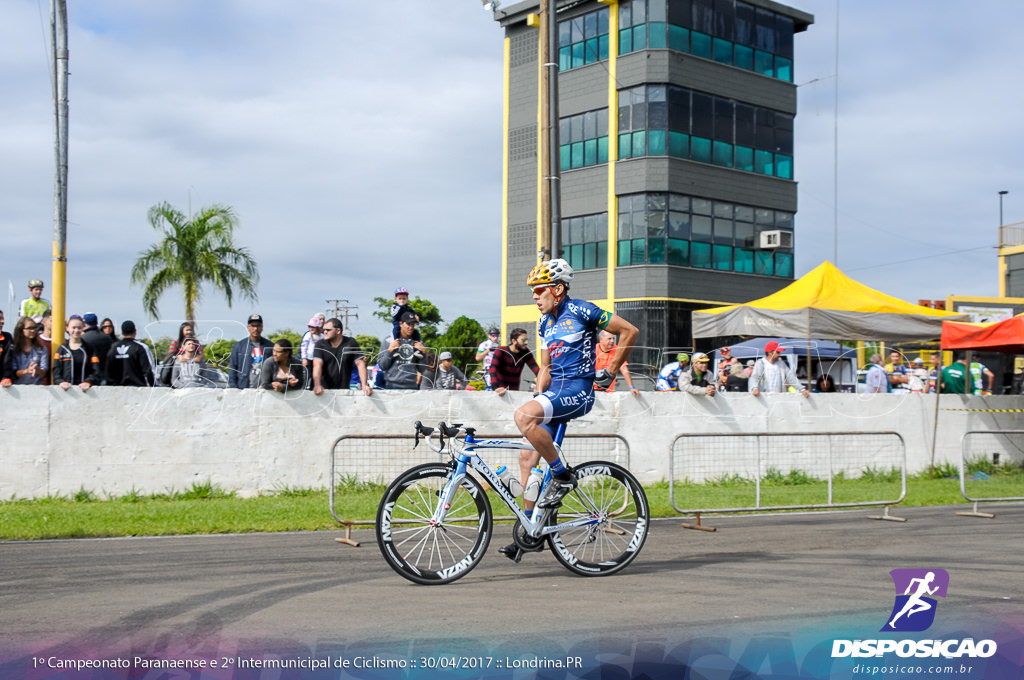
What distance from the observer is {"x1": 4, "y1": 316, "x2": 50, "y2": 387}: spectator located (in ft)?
38.3

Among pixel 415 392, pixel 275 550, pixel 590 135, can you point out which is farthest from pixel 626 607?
pixel 590 135

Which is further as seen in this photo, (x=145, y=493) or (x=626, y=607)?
(x=145, y=493)

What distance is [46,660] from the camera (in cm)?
464

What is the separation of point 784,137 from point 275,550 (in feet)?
119

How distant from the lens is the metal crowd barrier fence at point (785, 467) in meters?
13.1

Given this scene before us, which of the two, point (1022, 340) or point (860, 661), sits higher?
point (1022, 340)

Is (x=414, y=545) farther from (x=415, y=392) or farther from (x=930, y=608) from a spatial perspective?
(x=415, y=392)

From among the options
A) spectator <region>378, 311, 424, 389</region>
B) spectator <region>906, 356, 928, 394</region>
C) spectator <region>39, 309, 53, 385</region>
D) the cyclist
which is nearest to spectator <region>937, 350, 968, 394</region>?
spectator <region>906, 356, 928, 394</region>

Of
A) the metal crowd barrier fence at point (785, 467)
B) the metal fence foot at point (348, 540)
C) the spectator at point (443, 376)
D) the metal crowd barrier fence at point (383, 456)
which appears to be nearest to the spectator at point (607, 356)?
the spectator at point (443, 376)

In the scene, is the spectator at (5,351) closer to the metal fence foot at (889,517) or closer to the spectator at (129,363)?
the spectator at (129,363)

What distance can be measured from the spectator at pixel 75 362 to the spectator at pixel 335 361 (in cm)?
267

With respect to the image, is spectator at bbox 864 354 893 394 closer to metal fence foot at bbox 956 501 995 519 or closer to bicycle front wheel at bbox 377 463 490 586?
metal fence foot at bbox 956 501 995 519

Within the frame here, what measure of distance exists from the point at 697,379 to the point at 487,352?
3225mm

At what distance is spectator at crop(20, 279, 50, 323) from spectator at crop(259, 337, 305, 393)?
400 centimetres
